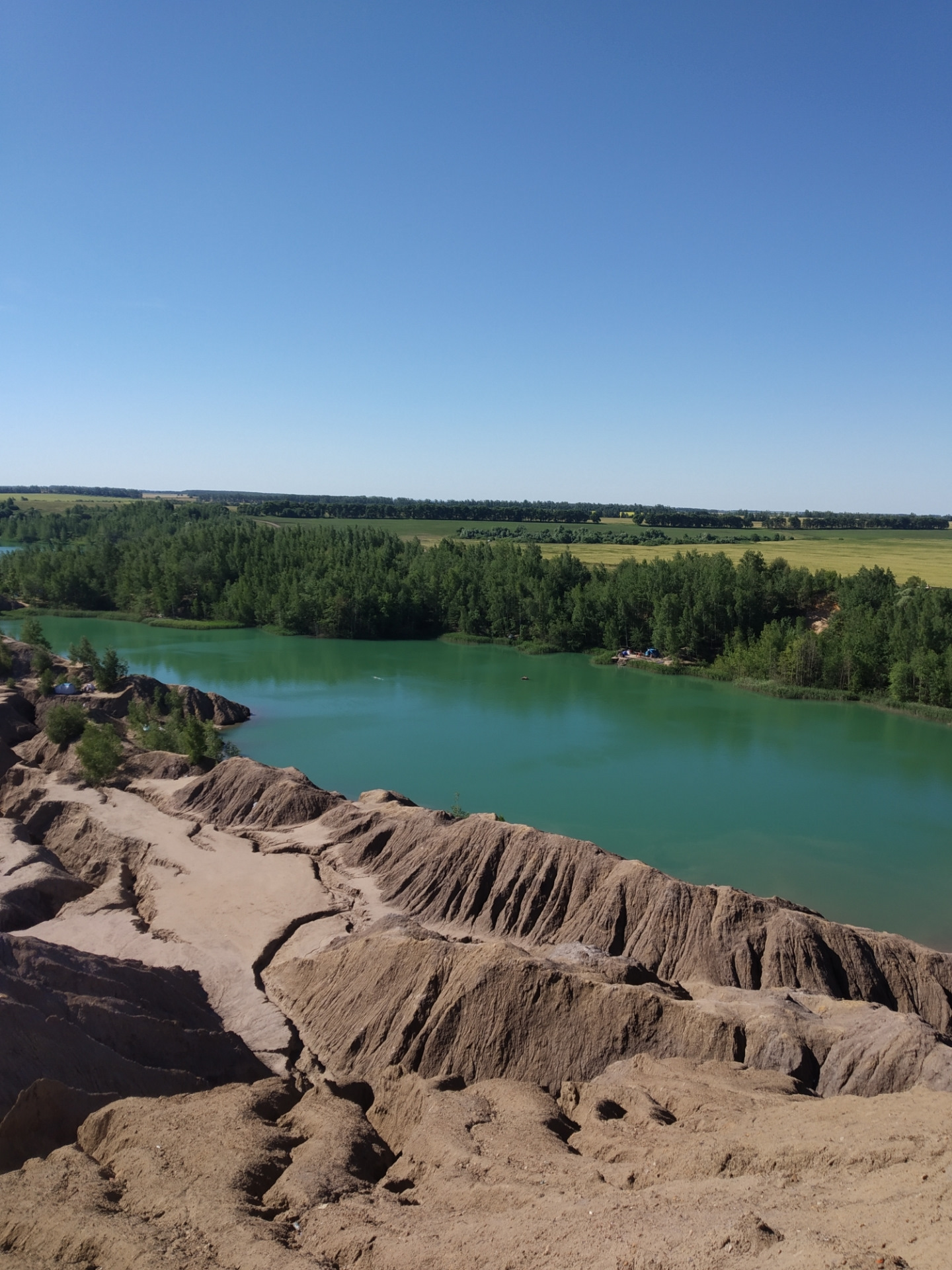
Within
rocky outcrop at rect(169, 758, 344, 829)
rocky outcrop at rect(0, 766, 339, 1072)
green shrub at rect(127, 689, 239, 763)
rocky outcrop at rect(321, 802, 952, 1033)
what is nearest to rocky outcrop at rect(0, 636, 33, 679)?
green shrub at rect(127, 689, 239, 763)

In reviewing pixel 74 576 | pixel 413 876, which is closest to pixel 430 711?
pixel 413 876

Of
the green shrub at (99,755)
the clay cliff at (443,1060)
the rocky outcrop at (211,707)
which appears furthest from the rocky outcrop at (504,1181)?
the rocky outcrop at (211,707)

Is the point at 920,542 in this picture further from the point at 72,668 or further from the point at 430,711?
the point at 72,668

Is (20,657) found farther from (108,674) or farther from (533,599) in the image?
(533,599)

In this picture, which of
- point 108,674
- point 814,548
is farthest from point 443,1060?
point 814,548

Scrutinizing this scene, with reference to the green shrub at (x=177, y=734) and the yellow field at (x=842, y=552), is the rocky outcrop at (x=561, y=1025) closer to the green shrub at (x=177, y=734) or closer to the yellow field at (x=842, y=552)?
the green shrub at (x=177, y=734)

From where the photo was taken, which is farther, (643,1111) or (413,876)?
(413,876)
